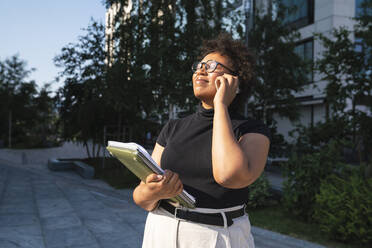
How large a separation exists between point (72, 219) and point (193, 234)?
5342 millimetres

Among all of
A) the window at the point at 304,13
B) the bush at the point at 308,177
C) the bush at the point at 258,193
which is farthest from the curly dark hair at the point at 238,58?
the window at the point at 304,13

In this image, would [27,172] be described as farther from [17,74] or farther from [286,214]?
[17,74]

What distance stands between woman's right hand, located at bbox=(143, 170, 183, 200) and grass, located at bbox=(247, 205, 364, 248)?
4.40m

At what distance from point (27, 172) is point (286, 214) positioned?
10524mm

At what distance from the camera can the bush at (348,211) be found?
477 cm

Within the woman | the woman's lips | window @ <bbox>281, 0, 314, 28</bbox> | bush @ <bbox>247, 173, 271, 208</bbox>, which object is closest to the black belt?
the woman

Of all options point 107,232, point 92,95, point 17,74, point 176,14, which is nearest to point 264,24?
point 176,14

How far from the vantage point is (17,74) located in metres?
28.2

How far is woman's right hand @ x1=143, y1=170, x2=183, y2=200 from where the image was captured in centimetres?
152

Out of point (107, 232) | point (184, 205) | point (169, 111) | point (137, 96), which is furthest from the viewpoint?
point (169, 111)

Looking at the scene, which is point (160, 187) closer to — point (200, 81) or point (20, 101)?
point (200, 81)

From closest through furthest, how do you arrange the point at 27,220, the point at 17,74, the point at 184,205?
the point at 184,205, the point at 27,220, the point at 17,74

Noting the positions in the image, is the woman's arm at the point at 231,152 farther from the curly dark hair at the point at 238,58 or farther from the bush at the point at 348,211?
the bush at the point at 348,211

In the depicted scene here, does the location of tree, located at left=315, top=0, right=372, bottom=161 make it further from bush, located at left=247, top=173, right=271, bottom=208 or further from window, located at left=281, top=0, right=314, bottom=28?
window, located at left=281, top=0, right=314, bottom=28
